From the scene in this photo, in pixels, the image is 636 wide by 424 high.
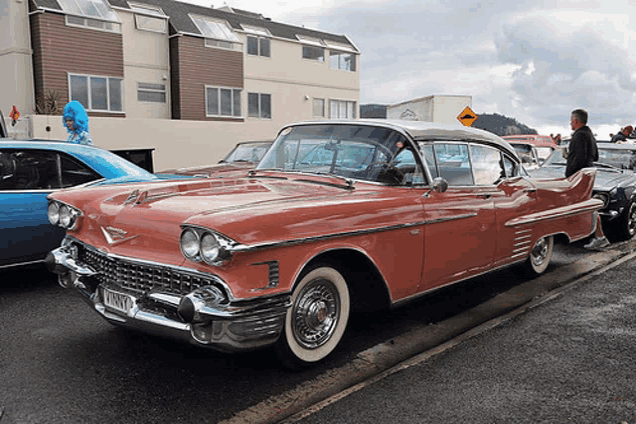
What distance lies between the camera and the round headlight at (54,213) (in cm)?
401

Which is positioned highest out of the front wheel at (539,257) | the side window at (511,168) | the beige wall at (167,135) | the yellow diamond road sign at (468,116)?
the yellow diamond road sign at (468,116)

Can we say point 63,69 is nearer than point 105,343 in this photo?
No

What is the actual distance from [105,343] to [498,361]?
2579mm

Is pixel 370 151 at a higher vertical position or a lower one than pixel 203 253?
higher

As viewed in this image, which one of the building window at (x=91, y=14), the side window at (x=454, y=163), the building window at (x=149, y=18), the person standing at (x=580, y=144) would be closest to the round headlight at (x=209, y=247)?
the side window at (x=454, y=163)

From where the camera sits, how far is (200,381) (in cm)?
332

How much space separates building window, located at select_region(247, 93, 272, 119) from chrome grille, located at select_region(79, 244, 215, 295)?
25471 millimetres

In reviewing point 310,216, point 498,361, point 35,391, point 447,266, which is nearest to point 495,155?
point 447,266

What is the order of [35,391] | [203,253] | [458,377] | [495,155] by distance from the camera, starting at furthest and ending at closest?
[495,155] → [458,377] → [35,391] → [203,253]

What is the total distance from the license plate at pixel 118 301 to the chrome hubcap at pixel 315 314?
2.97 ft

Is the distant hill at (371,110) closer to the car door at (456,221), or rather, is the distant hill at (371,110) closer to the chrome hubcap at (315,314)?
the car door at (456,221)

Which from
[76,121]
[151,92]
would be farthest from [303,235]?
[151,92]

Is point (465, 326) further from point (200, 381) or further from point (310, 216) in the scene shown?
point (200, 381)

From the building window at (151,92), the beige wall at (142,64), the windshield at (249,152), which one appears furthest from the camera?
the building window at (151,92)
